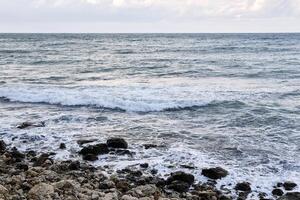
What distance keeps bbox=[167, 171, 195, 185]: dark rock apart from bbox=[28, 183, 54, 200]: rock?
313 cm

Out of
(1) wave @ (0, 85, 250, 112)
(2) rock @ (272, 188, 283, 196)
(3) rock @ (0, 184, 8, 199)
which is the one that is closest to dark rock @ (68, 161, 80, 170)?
(3) rock @ (0, 184, 8, 199)

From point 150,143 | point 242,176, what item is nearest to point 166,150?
point 150,143

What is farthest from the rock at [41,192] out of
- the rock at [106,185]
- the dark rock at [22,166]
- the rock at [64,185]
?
the dark rock at [22,166]

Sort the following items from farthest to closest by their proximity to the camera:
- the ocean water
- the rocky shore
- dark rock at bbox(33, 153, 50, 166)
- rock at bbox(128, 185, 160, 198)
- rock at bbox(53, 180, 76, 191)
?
the ocean water
dark rock at bbox(33, 153, 50, 166)
rock at bbox(128, 185, 160, 198)
rock at bbox(53, 180, 76, 191)
the rocky shore

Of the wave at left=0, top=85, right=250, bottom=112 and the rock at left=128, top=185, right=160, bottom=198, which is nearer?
the rock at left=128, top=185, right=160, bottom=198

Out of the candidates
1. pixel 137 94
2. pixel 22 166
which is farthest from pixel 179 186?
pixel 137 94

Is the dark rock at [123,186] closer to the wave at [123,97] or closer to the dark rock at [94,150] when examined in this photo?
the dark rock at [94,150]

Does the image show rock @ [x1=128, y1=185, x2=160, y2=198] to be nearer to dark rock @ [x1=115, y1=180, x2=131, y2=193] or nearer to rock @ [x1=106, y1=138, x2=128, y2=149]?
dark rock @ [x1=115, y1=180, x2=131, y2=193]

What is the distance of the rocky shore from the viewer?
977 centimetres

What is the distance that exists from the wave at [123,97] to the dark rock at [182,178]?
30.6 feet

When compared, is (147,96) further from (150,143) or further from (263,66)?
(263,66)

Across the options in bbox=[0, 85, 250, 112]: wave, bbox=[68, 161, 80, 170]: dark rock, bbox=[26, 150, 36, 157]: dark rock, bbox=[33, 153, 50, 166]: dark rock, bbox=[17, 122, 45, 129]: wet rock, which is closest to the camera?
bbox=[68, 161, 80, 170]: dark rock

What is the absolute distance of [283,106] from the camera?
20500mm

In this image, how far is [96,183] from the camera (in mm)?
11109
